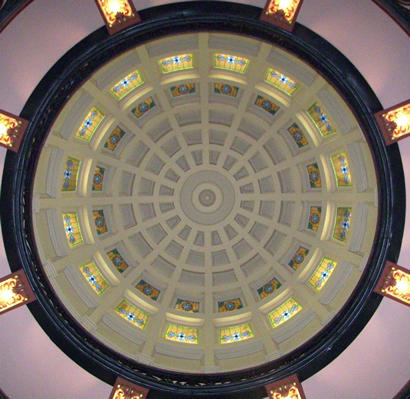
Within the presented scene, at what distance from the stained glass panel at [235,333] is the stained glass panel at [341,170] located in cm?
813

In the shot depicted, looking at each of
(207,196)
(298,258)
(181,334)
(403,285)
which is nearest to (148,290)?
(181,334)

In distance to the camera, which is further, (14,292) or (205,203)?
(205,203)

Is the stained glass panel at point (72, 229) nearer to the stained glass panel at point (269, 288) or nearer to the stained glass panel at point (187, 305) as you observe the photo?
the stained glass panel at point (187, 305)

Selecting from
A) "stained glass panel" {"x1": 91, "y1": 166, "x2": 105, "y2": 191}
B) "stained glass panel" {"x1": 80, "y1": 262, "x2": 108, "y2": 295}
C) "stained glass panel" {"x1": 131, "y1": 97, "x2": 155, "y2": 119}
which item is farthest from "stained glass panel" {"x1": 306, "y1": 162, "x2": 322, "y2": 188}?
"stained glass panel" {"x1": 80, "y1": 262, "x2": 108, "y2": 295}

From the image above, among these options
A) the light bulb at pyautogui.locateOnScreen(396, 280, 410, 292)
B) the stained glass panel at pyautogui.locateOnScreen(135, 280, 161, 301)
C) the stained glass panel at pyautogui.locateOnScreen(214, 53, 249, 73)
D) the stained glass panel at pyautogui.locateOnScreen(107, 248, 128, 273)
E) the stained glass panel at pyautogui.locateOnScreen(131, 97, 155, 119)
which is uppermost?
the stained glass panel at pyautogui.locateOnScreen(214, 53, 249, 73)

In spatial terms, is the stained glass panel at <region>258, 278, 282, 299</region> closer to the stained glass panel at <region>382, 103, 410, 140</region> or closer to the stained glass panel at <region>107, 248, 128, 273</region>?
the stained glass panel at <region>107, 248, 128, 273</region>

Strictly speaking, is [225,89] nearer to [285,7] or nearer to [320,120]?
[320,120]

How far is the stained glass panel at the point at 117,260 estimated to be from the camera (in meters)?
21.8

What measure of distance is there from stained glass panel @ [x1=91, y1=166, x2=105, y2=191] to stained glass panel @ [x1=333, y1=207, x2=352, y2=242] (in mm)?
11566

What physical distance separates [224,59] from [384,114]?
7.67m

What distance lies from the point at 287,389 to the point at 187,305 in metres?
7.81

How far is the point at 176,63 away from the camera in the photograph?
18.6 m

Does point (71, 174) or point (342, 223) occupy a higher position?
point (342, 223)

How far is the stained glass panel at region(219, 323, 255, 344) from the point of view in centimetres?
2033
